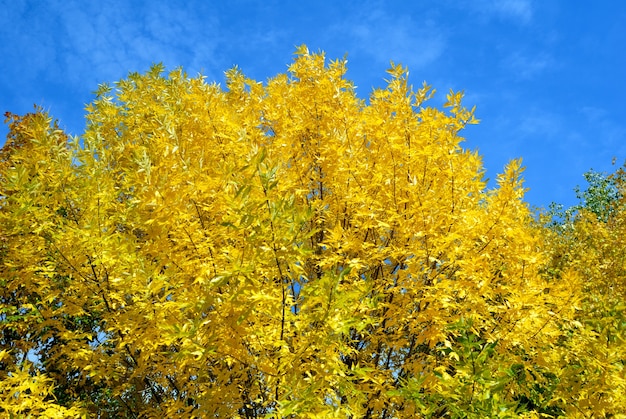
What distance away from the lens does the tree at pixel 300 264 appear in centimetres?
447

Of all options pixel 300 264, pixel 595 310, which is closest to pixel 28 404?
pixel 300 264

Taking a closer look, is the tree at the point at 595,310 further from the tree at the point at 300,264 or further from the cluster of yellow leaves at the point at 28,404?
the cluster of yellow leaves at the point at 28,404

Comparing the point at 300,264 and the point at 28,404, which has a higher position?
the point at 300,264

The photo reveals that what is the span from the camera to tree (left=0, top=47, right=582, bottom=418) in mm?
4473

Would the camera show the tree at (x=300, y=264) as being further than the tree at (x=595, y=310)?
No

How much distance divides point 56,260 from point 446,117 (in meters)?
5.12

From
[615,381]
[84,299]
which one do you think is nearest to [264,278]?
[84,299]

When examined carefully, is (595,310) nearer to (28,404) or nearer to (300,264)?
(300,264)

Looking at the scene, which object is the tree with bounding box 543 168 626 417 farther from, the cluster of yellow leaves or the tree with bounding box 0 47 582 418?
the cluster of yellow leaves

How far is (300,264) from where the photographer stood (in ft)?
22.5

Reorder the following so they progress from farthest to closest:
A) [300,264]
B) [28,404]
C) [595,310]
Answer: [595,310], [300,264], [28,404]

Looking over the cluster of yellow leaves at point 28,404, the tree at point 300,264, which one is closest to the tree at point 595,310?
the tree at point 300,264

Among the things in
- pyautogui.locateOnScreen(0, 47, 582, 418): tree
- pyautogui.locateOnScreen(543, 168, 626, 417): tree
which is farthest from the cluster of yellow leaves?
pyautogui.locateOnScreen(543, 168, 626, 417): tree

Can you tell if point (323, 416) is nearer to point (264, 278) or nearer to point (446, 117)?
point (264, 278)
